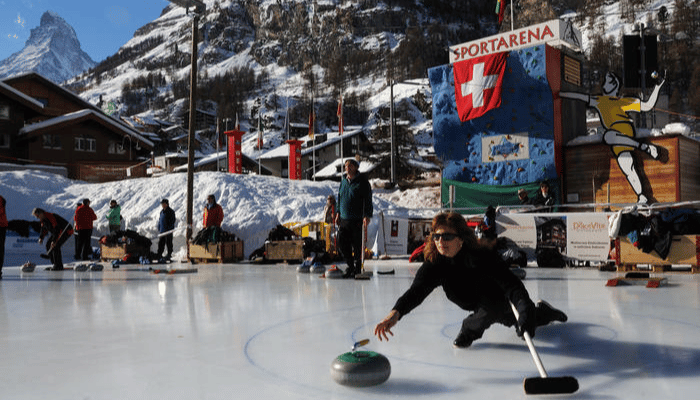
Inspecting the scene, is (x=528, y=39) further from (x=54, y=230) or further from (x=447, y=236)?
(x=447, y=236)

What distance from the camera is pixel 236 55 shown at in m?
186

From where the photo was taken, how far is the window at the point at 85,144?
1507 inches

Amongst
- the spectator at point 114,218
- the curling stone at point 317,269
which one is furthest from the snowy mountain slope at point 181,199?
the curling stone at point 317,269

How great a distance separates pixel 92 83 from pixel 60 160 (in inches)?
6223

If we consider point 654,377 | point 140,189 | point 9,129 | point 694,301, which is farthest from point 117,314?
point 9,129

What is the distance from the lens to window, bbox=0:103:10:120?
3478 centimetres

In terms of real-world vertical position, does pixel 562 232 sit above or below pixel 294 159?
below

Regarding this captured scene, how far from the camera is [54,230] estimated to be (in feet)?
39.3

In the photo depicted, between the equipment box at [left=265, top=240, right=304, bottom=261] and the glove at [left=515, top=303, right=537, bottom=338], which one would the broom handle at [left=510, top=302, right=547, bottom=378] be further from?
the equipment box at [left=265, top=240, right=304, bottom=261]

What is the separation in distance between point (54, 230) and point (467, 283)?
1091 centimetres

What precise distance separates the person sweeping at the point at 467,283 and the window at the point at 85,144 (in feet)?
130

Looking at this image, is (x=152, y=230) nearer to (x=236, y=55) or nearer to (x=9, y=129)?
(x=9, y=129)

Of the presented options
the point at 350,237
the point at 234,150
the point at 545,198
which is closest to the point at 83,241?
the point at 350,237

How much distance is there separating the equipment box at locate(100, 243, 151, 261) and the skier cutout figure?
14510 mm
